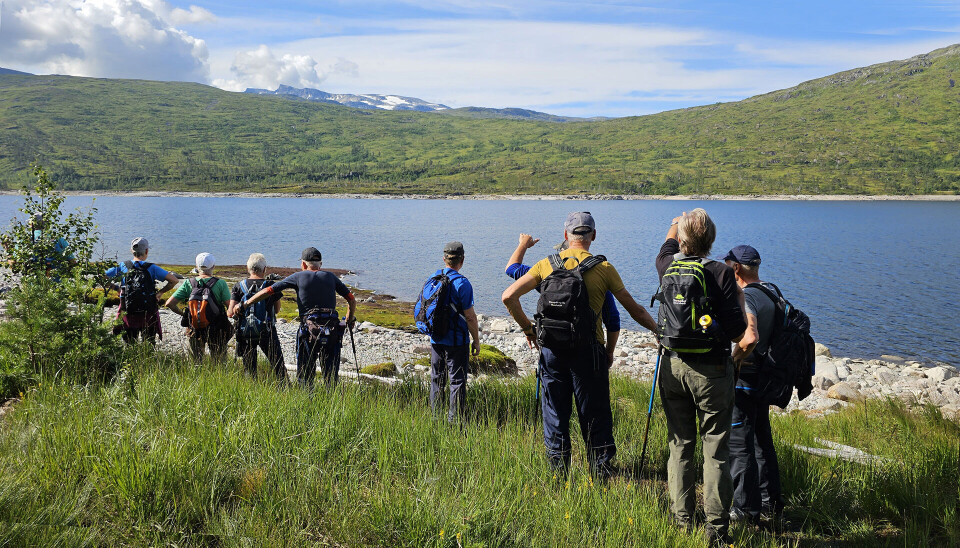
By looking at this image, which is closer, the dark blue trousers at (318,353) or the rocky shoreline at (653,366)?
the dark blue trousers at (318,353)

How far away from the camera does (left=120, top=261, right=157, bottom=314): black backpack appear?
27.6 feet

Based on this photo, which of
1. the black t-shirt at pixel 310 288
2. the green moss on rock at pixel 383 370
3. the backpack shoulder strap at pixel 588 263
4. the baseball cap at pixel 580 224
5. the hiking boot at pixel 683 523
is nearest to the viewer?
the hiking boot at pixel 683 523

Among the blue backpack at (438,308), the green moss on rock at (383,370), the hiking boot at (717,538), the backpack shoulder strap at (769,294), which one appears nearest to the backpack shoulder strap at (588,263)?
the backpack shoulder strap at (769,294)

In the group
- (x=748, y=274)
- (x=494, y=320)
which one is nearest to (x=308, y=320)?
(x=748, y=274)

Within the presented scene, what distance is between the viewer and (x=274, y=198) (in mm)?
159875

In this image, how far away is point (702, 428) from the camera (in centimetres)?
439

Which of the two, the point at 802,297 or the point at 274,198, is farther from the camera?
the point at 274,198

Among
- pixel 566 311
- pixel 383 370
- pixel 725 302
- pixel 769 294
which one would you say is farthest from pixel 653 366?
pixel 725 302

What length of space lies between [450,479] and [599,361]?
1790mm

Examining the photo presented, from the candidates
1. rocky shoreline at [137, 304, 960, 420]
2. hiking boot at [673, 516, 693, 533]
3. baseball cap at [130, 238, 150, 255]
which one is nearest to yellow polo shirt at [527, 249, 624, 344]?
hiking boot at [673, 516, 693, 533]

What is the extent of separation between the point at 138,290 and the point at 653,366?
14.3m

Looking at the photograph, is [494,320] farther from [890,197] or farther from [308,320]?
[890,197]

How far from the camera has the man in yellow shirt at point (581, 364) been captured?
16.7 ft

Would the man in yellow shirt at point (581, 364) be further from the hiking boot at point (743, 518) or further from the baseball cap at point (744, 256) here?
the hiking boot at point (743, 518)
